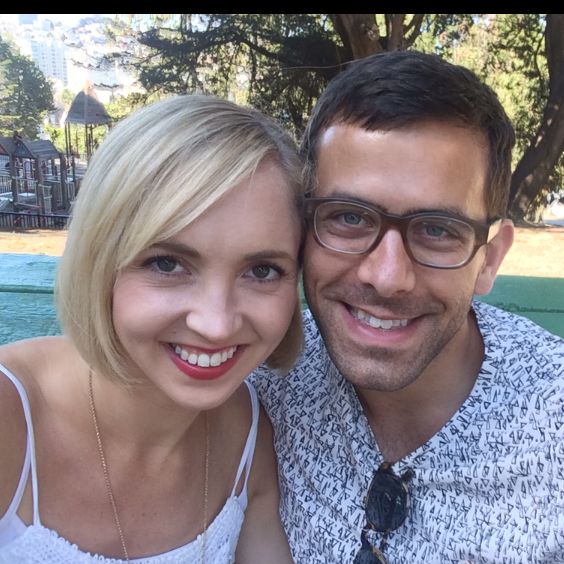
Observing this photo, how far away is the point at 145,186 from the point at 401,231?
0.58 meters

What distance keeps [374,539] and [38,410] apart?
34.4 inches

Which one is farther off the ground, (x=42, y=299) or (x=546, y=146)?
(x=546, y=146)

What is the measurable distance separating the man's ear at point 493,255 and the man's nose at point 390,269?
277mm

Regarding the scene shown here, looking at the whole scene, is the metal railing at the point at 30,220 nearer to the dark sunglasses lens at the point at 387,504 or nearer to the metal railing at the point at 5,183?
the metal railing at the point at 5,183

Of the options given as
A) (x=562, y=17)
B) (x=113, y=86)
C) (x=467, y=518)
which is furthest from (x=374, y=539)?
(x=562, y=17)

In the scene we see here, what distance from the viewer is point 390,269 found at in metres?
1.19

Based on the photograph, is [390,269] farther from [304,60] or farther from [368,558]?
[304,60]

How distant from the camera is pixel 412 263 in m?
1.23

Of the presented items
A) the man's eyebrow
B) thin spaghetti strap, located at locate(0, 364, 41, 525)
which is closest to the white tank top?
thin spaghetti strap, located at locate(0, 364, 41, 525)

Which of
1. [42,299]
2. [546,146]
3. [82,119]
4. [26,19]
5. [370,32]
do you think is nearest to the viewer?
[42,299]

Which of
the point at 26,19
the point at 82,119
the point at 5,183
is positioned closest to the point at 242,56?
the point at 82,119

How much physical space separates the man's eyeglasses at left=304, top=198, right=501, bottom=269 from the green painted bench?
1314 mm

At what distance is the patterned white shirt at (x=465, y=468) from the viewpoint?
114cm

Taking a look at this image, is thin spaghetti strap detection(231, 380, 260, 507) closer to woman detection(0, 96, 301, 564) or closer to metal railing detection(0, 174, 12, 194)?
woman detection(0, 96, 301, 564)
